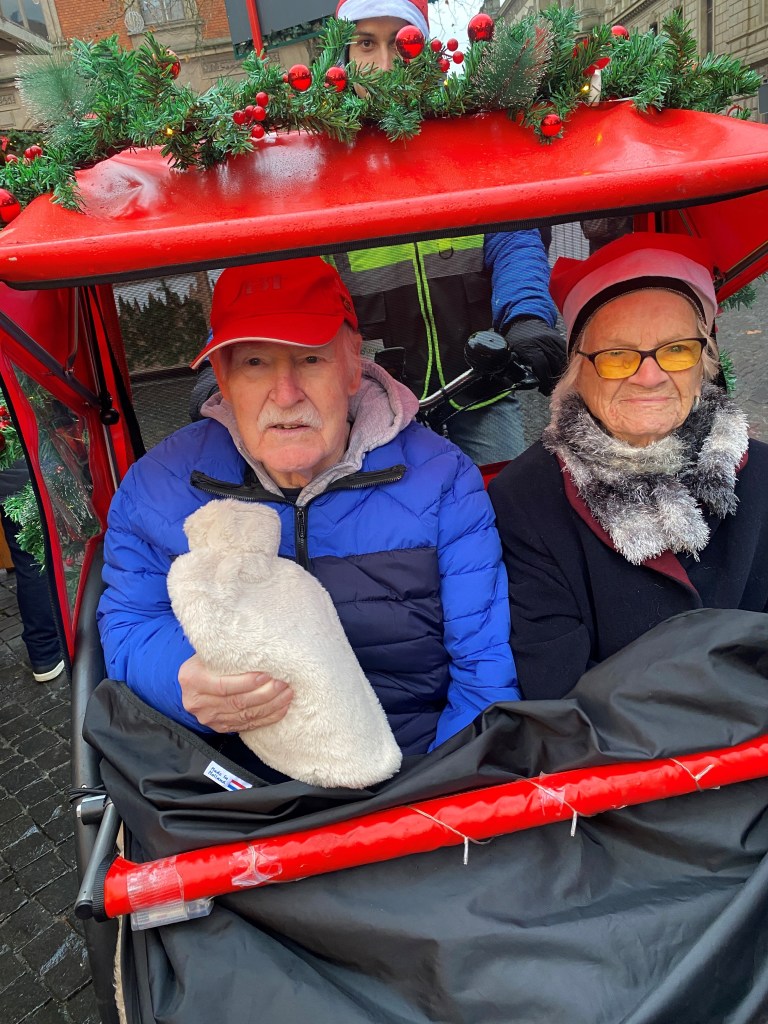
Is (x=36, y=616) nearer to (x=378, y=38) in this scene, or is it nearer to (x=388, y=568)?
(x=388, y=568)

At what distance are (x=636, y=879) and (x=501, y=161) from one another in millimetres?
1210

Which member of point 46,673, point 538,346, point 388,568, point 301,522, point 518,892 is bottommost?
→ point 46,673

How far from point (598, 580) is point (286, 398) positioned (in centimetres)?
82

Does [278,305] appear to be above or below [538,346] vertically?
above

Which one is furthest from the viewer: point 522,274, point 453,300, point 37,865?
point 37,865

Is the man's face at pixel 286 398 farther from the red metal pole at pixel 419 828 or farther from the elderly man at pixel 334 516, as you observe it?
the red metal pole at pixel 419 828

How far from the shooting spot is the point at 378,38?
1.59 meters

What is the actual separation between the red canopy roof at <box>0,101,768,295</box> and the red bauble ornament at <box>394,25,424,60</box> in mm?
115

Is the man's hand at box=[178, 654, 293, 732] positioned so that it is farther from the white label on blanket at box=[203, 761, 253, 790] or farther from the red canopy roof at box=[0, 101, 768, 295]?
the red canopy roof at box=[0, 101, 768, 295]

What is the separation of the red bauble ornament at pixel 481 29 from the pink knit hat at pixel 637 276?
0.62 metres

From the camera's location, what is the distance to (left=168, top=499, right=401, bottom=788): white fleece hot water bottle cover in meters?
1.26

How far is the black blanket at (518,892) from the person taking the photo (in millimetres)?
1102

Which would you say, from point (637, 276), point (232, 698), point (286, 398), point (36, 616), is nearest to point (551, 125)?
point (637, 276)

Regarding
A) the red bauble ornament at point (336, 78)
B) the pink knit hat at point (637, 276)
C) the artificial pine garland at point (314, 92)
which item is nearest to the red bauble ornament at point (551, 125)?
the artificial pine garland at point (314, 92)
